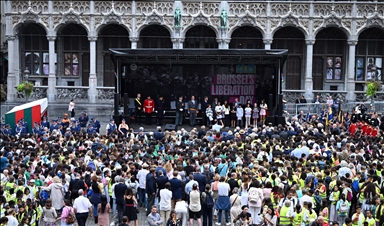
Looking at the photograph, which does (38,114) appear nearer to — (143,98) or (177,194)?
(143,98)

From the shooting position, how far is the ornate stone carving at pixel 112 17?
140 ft

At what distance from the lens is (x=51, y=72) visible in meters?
42.9

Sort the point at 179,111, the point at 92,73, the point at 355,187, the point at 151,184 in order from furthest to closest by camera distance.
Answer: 1. the point at 92,73
2. the point at 179,111
3. the point at 151,184
4. the point at 355,187

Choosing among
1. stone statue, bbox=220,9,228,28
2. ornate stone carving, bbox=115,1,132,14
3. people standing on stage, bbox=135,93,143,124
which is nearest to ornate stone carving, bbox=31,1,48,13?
ornate stone carving, bbox=115,1,132,14

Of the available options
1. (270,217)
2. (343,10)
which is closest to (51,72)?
Result: (343,10)

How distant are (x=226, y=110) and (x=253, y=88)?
309 cm

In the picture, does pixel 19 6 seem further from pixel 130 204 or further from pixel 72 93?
pixel 130 204

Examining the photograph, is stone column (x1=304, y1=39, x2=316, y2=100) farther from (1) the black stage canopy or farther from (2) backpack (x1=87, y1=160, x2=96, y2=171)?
(2) backpack (x1=87, y1=160, x2=96, y2=171)

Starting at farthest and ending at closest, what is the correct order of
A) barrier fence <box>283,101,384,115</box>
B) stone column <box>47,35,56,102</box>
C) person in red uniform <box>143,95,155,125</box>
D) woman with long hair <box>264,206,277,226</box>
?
stone column <box>47,35,56,102</box>, barrier fence <box>283,101,384,115</box>, person in red uniform <box>143,95,155,125</box>, woman with long hair <box>264,206,277,226</box>

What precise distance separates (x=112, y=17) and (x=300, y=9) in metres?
12.4

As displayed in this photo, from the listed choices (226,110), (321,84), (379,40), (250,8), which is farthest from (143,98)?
(379,40)

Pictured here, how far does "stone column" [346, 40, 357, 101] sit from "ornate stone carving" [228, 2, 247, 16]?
7.40 m

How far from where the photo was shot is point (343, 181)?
1809 cm

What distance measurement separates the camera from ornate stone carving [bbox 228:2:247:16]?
42.8 meters
